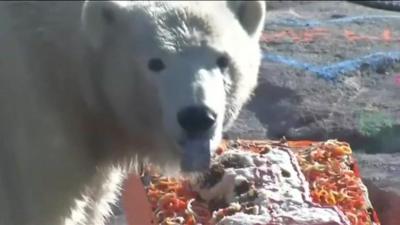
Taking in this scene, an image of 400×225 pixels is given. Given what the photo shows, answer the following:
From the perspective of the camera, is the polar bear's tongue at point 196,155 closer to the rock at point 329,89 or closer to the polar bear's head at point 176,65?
the polar bear's head at point 176,65

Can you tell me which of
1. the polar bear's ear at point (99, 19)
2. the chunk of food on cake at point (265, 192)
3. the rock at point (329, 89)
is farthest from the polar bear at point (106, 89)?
the rock at point (329, 89)

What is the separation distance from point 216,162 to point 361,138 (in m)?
1.42

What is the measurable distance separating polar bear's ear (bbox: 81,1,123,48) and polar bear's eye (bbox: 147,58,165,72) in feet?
0.58

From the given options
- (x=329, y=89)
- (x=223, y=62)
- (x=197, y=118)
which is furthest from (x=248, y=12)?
(x=329, y=89)

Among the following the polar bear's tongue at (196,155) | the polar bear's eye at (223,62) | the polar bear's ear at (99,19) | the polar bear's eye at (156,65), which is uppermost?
the polar bear's ear at (99,19)

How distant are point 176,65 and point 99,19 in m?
0.27

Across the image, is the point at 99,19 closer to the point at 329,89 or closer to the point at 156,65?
the point at 156,65

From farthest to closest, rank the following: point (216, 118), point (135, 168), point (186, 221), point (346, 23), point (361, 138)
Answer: point (346, 23), point (361, 138), point (186, 221), point (135, 168), point (216, 118)

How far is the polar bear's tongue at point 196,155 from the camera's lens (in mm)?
2764

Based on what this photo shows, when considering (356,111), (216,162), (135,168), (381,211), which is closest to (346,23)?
(356,111)

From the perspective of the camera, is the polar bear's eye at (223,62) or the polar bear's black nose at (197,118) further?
the polar bear's eye at (223,62)

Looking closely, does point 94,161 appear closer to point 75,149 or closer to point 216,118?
point 75,149

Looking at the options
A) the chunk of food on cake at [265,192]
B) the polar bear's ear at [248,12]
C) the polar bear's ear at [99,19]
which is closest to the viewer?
the polar bear's ear at [99,19]

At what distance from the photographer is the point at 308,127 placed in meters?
5.17
